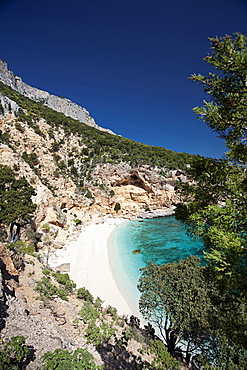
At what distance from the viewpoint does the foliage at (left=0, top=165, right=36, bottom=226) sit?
40.0 feet

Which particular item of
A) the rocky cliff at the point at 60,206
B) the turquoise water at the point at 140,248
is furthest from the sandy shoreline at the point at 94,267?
the rocky cliff at the point at 60,206

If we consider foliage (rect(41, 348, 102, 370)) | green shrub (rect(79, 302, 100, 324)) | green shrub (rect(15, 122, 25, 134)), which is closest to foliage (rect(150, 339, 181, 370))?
green shrub (rect(79, 302, 100, 324))

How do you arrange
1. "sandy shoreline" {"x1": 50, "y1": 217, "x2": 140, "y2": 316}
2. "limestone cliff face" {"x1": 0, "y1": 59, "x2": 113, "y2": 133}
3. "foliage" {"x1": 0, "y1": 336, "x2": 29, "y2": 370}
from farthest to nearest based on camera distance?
"limestone cliff face" {"x1": 0, "y1": 59, "x2": 113, "y2": 133} → "sandy shoreline" {"x1": 50, "y1": 217, "x2": 140, "y2": 316} → "foliage" {"x1": 0, "y1": 336, "x2": 29, "y2": 370}

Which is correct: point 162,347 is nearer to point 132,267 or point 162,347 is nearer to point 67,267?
point 132,267

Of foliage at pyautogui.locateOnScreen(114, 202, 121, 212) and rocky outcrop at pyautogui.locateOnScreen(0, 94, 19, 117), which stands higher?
rocky outcrop at pyautogui.locateOnScreen(0, 94, 19, 117)

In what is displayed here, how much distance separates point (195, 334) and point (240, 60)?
7.95 meters

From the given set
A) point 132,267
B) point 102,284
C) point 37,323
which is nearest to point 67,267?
point 102,284

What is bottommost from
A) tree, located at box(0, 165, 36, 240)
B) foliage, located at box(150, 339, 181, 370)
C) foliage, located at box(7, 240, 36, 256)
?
foliage, located at box(150, 339, 181, 370)

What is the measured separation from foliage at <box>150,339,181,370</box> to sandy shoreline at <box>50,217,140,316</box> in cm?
341

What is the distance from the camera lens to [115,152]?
4028 centimetres

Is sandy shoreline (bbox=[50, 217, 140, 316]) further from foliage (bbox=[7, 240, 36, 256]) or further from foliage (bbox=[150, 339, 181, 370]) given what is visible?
foliage (bbox=[150, 339, 181, 370])

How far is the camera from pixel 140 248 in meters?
18.7

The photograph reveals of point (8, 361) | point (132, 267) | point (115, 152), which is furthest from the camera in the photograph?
point (115, 152)

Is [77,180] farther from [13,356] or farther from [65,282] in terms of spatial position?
[13,356]
